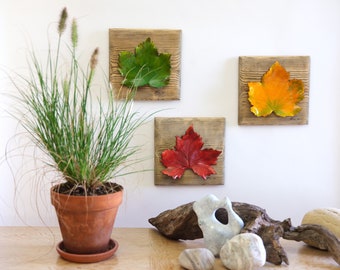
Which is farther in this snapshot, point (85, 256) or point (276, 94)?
point (276, 94)

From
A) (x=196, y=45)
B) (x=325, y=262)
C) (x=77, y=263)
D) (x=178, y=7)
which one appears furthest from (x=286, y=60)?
(x=77, y=263)

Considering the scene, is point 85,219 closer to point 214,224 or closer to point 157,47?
point 214,224

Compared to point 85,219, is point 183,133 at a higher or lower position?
higher

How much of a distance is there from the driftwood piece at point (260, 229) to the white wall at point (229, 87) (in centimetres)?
21

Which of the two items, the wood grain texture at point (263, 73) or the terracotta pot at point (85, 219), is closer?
the terracotta pot at point (85, 219)

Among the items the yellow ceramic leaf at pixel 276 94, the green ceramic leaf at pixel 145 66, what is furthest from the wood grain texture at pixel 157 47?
the yellow ceramic leaf at pixel 276 94

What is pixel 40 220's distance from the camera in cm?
151

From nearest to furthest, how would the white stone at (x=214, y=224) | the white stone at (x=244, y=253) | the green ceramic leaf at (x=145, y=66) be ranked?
the white stone at (x=244, y=253), the white stone at (x=214, y=224), the green ceramic leaf at (x=145, y=66)

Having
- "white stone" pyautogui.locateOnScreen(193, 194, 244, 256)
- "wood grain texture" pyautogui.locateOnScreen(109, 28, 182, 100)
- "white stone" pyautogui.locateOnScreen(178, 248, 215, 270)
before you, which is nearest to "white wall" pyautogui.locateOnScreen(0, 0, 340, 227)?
"wood grain texture" pyautogui.locateOnScreen(109, 28, 182, 100)

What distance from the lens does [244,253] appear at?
1.08m

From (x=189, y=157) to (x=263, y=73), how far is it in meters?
0.42

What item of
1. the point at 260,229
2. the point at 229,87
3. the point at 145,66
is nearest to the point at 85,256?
the point at 260,229

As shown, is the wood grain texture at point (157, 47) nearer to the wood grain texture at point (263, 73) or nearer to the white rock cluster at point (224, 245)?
the wood grain texture at point (263, 73)

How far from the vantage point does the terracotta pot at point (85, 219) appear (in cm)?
112
